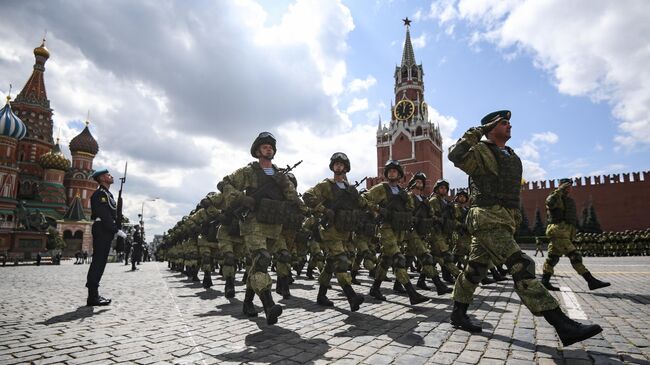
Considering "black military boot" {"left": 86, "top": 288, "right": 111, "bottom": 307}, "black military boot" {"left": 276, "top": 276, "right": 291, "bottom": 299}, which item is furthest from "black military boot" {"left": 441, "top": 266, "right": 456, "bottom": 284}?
"black military boot" {"left": 86, "top": 288, "right": 111, "bottom": 307}

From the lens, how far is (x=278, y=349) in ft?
10.9

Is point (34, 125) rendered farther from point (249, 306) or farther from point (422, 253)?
point (422, 253)

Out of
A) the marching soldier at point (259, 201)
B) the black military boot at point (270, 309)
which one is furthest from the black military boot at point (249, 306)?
the black military boot at point (270, 309)

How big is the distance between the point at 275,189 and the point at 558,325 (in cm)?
382

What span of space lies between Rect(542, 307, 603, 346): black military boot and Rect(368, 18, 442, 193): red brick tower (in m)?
69.5

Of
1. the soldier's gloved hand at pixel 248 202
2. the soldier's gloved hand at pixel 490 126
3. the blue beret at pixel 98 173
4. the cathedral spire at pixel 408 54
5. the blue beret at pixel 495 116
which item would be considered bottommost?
the soldier's gloved hand at pixel 248 202

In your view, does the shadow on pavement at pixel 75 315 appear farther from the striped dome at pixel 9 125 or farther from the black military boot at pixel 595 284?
the striped dome at pixel 9 125

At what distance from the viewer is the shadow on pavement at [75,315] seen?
4.59m

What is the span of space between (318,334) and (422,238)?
14.2 ft

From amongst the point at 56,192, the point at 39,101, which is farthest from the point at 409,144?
the point at 39,101

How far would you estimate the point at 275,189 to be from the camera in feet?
17.4

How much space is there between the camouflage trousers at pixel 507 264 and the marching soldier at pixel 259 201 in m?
2.47

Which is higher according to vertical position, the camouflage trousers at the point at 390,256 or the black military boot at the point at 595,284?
the camouflage trousers at the point at 390,256

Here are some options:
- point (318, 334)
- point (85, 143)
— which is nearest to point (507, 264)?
point (318, 334)
